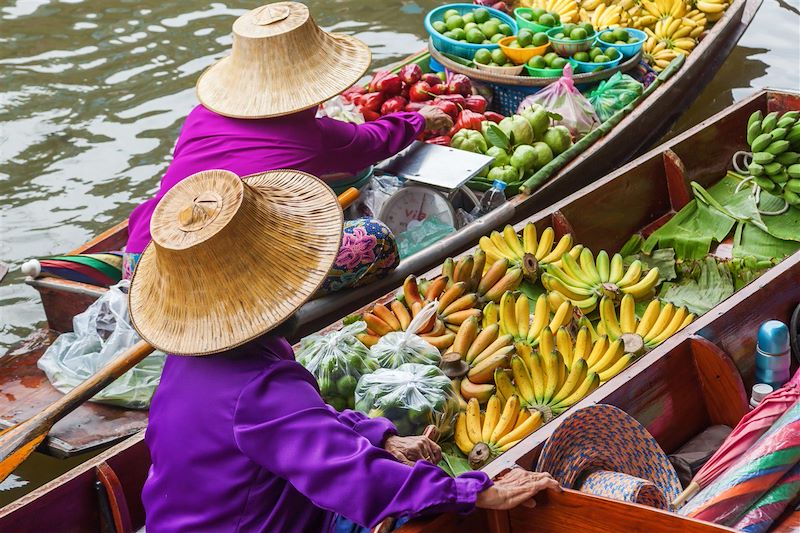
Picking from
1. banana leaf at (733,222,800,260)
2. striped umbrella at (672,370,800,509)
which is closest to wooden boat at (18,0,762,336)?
banana leaf at (733,222,800,260)

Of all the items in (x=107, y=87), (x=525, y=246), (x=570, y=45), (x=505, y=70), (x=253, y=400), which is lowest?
(x=107, y=87)

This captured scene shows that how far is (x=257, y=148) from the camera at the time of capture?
4086mm

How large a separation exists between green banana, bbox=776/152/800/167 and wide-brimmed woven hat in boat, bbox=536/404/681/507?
2.28 metres

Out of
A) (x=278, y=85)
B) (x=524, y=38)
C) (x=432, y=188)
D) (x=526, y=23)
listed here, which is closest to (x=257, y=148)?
(x=278, y=85)

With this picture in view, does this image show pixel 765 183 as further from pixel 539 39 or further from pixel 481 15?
pixel 481 15

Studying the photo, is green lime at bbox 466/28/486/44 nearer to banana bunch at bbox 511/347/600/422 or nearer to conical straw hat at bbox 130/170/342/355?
banana bunch at bbox 511/347/600/422

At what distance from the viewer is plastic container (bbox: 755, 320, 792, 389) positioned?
321 centimetres

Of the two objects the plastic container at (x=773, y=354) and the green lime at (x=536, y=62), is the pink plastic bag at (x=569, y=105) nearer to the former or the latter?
the green lime at (x=536, y=62)

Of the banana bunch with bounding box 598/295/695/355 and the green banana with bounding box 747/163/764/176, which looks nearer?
the banana bunch with bounding box 598/295/695/355

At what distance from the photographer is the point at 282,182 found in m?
2.71

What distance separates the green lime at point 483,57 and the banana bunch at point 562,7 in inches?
43.4

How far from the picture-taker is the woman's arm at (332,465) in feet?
7.06

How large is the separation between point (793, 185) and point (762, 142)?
258 millimetres

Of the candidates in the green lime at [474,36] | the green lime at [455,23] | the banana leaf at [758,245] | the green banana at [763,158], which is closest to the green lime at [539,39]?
the green lime at [474,36]
